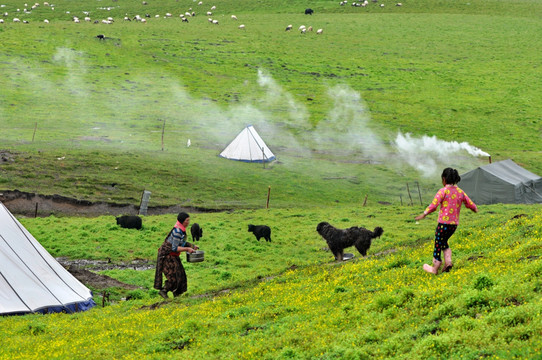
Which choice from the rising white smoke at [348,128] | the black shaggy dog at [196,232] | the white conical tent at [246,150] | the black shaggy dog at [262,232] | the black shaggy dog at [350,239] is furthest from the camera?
the rising white smoke at [348,128]

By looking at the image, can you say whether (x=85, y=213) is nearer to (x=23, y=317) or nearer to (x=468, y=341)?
(x=23, y=317)

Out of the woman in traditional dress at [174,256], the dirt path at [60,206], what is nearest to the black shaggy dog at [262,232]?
the dirt path at [60,206]

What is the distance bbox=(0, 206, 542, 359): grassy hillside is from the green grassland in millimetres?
56

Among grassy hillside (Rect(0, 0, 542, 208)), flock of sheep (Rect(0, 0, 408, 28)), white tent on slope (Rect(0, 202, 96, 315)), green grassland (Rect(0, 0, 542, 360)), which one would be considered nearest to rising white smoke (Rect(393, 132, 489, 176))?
grassy hillside (Rect(0, 0, 542, 208))

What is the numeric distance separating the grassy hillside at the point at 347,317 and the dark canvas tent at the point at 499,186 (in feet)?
80.9

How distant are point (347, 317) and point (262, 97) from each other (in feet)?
261

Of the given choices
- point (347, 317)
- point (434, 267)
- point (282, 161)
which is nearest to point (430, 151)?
point (282, 161)

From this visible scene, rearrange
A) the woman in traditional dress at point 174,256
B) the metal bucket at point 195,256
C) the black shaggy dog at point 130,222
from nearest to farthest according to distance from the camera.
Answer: the woman in traditional dress at point 174,256, the metal bucket at point 195,256, the black shaggy dog at point 130,222

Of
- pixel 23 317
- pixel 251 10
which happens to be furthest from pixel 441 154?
pixel 251 10

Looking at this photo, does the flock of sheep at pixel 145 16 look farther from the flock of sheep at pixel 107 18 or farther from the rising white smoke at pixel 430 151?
the rising white smoke at pixel 430 151

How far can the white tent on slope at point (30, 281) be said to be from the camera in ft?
60.0

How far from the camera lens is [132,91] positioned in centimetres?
8619

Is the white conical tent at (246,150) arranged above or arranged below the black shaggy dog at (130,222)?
above

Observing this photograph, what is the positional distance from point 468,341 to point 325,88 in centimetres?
8846
